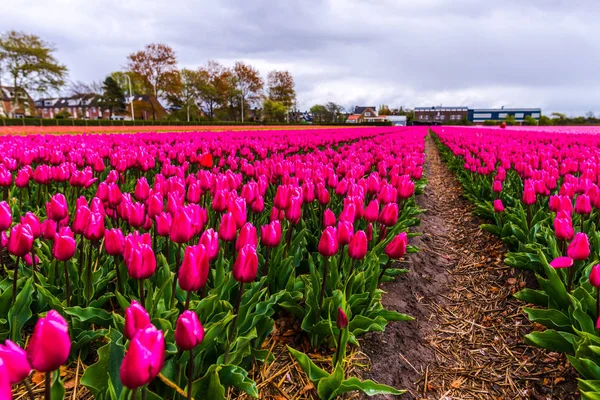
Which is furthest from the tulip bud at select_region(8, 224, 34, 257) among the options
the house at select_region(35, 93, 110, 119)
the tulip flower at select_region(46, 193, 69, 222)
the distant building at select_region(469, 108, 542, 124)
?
the distant building at select_region(469, 108, 542, 124)

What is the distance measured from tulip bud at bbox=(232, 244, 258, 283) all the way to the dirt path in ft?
3.36

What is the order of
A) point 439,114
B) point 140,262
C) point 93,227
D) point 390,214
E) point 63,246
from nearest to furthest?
point 140,262
point 63,246
point 93,227
point 390,214
point 439,114

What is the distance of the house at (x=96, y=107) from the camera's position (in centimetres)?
8110

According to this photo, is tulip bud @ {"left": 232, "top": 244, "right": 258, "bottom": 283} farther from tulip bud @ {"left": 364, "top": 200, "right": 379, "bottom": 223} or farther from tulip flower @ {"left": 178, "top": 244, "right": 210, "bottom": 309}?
tulip bud @ {"left": 364, "top": 200, "right": 379, "bottom": 223}

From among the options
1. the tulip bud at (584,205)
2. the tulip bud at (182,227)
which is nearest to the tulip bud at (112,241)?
the tulip bud at (182,227)

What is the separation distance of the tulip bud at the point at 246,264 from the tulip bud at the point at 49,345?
74 centimetres

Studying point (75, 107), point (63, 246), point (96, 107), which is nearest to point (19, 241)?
point (63, 246)

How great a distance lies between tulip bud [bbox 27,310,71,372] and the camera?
37.0 inches

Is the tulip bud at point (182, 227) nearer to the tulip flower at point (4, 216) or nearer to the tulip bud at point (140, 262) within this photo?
the tulip bud at point (140, 262)

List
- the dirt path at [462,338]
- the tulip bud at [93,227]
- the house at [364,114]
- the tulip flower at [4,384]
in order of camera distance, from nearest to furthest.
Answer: the tulip flower at [4,384]
the tulip bud at [93,227]
the dirt path at [462,338]
the house at [364,114]

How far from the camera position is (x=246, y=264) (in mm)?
1632

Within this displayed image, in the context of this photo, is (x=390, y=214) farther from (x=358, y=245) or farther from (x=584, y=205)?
(x=584, y=205)

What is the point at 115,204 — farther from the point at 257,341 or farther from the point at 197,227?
the point at 257,341

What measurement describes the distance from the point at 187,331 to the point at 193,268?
0.30m
